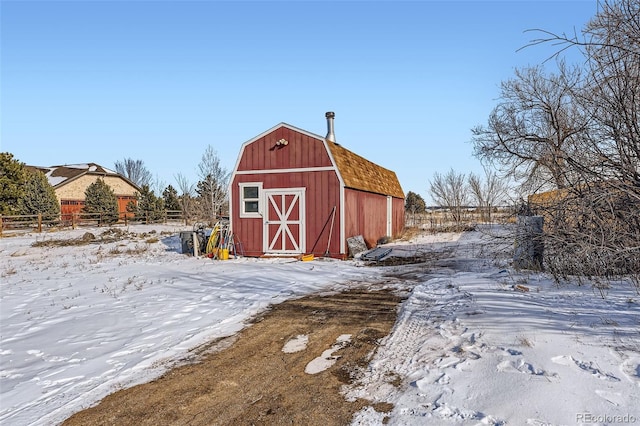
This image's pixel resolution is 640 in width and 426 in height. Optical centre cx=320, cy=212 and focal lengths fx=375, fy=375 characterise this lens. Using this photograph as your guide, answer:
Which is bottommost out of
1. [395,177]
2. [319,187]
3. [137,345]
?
[137,345]

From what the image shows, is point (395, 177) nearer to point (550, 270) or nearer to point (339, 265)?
point (339, 265)

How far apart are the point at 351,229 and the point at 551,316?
8551 mm

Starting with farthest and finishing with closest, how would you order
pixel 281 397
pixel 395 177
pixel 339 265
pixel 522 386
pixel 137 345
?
pixel 395 177, pixel 339 265, pixel 137 345, pixel 281 397, pixel 522 386

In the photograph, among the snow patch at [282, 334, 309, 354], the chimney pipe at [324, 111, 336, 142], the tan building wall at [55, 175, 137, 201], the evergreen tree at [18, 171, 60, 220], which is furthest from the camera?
the tan building wall at [55, 175, 137, 201]

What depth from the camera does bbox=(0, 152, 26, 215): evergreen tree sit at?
92.1 feet

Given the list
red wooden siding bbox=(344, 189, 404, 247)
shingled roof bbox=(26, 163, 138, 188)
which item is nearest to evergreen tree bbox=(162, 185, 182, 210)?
shingled roof bbox=(26, 163, 138, 188)

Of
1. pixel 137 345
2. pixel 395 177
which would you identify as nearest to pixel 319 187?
pixel 137 345

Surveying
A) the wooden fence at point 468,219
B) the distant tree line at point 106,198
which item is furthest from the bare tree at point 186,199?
the wooden fence at point 468,219

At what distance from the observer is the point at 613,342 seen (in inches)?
132

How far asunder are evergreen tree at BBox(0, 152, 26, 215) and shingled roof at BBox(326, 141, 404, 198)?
27818 mm

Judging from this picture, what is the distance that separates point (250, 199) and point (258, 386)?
9905 millimetres

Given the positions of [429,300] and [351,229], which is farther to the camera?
[351,229]

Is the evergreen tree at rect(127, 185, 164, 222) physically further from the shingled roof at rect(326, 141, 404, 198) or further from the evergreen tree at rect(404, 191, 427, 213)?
the evergreen tree at rect(404, 191, 427, 213)

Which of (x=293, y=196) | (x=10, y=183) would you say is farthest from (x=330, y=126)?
(x=10, y=183)
